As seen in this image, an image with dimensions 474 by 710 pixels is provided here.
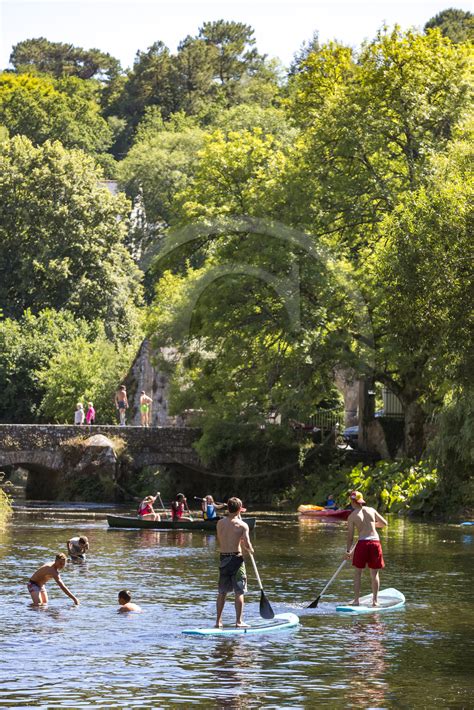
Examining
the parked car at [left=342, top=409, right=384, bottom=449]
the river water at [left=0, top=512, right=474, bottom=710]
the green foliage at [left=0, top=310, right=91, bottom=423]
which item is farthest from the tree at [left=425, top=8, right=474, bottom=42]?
the river water at [left=0, top=512, right=474, bottom=710]

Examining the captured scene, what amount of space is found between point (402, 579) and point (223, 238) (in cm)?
2477

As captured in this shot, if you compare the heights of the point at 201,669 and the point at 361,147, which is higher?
the point at 361,147

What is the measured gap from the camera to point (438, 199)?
1458 inches

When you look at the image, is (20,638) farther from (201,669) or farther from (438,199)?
(438,199)

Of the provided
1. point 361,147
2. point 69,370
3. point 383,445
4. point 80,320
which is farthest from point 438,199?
point 80,320

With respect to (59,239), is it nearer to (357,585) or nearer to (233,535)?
(357,585)

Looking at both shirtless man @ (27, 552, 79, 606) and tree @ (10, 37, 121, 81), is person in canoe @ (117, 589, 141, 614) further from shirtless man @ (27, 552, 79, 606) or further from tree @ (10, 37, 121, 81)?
tree @ (10, 37, 121, 81)

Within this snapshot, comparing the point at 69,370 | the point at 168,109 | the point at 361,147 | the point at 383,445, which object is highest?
the point at 168,109

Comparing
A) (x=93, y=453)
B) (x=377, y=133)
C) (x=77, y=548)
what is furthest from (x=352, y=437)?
(x=77, y=548)

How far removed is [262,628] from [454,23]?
9494cm

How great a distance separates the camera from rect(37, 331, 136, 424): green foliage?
6750 centimetres

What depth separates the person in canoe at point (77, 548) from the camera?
29875 millimetres

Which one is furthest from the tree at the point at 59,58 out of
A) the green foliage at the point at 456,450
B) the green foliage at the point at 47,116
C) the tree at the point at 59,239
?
the green foliage at the point at 456,450

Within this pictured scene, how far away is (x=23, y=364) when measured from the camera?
71.6 metres
